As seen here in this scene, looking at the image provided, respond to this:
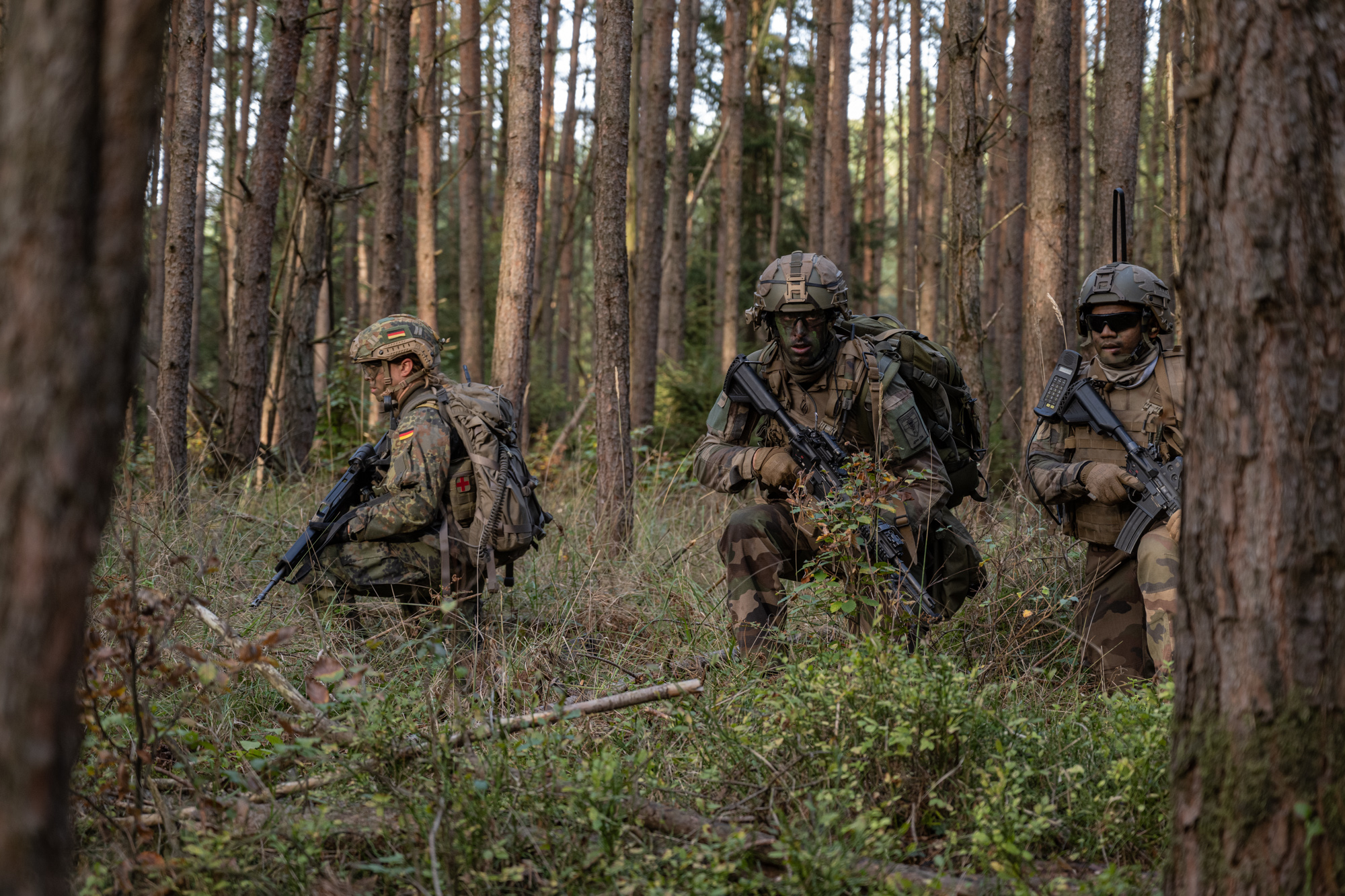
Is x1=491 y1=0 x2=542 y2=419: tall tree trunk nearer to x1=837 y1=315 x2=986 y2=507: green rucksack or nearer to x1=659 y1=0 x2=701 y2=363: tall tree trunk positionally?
x1=837 y1=315 x2=986 y2=507: green rucksack

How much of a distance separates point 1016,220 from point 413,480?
11.5 meters

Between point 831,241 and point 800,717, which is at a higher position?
point 831,241

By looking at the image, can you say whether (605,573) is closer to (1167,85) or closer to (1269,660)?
(1269,660)

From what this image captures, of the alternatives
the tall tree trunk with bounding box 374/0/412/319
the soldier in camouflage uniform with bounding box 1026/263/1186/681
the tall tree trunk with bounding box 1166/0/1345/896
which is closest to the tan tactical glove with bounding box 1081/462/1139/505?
the soldier in camouflage uniform with bounding box 1026/263/1186/681

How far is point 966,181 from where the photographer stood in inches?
259

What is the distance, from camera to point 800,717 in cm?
283

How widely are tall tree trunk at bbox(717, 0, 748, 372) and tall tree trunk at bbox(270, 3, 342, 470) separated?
18.7 ft

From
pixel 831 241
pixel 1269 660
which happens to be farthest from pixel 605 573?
pixel 831 241

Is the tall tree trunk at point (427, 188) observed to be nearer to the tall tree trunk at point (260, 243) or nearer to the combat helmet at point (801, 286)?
the tall tree trunk at point (260, 243)

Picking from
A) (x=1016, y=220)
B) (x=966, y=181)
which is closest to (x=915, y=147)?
(x=1016, y=220)

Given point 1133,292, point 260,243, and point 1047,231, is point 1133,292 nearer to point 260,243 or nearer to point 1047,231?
point 1047,231

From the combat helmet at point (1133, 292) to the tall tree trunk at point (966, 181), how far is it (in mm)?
2025

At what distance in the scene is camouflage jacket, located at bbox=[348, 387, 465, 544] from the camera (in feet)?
15.4

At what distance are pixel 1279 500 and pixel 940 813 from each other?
50.0 inches
